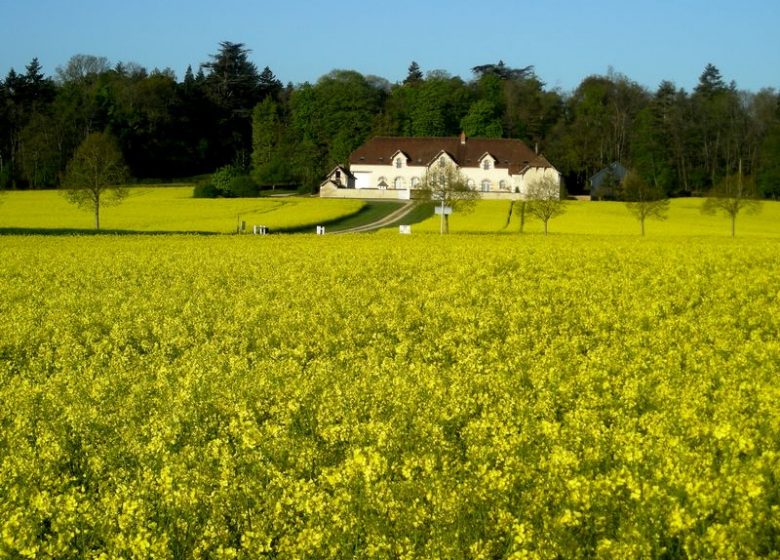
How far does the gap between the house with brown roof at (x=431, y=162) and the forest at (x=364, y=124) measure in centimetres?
665

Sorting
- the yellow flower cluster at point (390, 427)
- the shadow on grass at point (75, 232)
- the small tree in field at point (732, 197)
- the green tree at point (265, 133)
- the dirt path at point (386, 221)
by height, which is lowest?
the yellow flower cluster at point (390, 427)

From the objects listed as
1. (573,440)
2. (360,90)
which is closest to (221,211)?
(360,90)

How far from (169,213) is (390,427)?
70.7 meters

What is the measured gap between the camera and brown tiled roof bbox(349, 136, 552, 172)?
113625 millimetres

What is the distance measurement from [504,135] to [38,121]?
6909 cm

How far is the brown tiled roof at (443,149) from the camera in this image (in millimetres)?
113625

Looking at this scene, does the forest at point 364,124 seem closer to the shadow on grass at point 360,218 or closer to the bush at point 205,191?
the bush at point 205,191

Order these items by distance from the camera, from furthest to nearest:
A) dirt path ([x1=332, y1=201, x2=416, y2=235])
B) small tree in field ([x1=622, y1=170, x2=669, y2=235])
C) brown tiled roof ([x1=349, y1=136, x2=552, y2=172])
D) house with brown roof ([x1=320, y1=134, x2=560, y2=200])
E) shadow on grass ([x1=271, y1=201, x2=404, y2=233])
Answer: brown tiled roof ([x1=349, y1=136, x2=552, y2=172]) → house with brown roof ([x1=320, y1=134, x2=560, y2=200]) → dirt path ([x1=332, y1=201, x2=416, y2=235]) → shadow on grass ([x1=271, y1=201, x2=404, y2=233]) → small tree in field ([x1=622, y1=170, x2=669, y2=235])

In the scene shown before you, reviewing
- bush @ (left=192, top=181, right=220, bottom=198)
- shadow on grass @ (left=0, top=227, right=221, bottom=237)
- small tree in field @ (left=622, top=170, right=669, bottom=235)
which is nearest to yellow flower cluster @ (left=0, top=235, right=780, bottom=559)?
shadow on grass @ (left=0, top=227, right=221, bottom=237)

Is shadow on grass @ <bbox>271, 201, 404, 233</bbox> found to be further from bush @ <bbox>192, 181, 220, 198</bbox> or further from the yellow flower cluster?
the yellow flower cluster

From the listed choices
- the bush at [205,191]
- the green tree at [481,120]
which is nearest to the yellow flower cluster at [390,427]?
the bush at [205,191]

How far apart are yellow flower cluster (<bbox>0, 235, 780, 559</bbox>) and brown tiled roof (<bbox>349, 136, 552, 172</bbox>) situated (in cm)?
9413

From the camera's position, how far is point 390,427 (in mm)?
8586

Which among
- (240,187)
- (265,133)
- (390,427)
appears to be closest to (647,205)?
(240,187)
